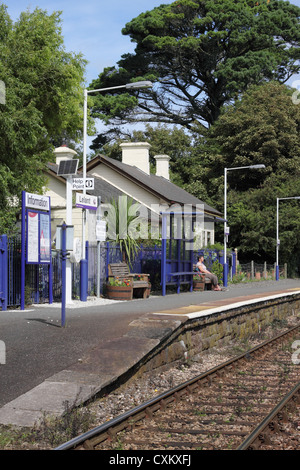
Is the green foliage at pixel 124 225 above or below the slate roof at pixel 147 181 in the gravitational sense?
below

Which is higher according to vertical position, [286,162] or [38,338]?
[286,162]

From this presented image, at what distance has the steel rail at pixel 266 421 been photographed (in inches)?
235

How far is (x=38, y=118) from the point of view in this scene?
19.3 metres

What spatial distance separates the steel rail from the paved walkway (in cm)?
187

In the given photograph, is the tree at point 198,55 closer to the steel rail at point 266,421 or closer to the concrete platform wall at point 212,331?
the concrete platform wall at point 212,331

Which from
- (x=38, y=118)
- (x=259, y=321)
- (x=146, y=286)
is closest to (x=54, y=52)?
(x=38, y=118)

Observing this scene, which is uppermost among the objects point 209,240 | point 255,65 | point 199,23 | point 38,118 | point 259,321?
point 199,23

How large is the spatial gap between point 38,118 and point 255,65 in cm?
3395

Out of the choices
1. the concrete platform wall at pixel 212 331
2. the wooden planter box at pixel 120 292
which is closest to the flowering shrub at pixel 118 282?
the wooden planter box at pixel 120 292

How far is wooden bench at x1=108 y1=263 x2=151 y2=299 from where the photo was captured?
18.5 meters

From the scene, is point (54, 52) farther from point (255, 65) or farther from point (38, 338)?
point (255, 65)

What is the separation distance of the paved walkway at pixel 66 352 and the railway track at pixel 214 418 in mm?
645

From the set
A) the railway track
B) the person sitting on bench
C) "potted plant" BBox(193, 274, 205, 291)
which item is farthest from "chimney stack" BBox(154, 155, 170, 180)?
the railway track

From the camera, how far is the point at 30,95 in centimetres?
2086
